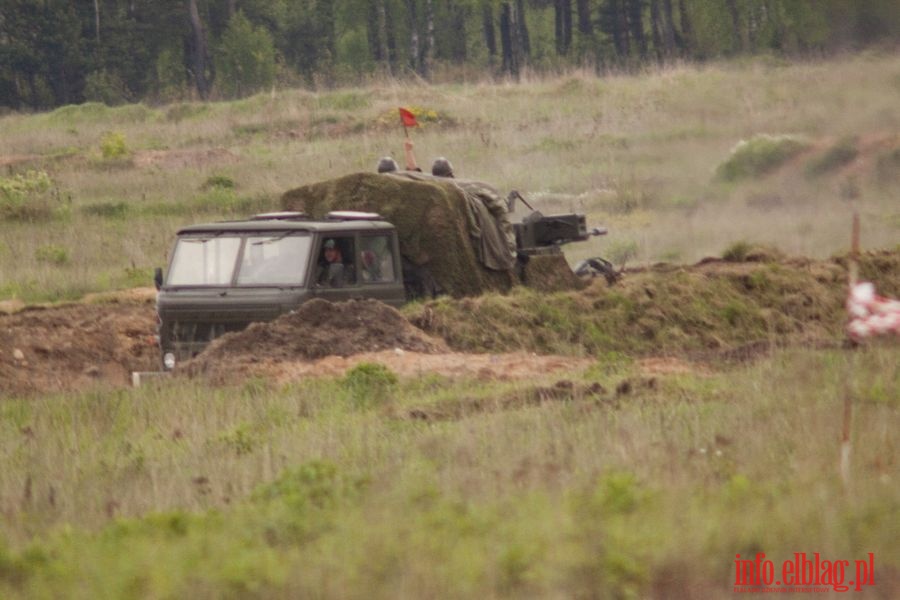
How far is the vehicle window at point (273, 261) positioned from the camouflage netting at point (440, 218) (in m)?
2.00

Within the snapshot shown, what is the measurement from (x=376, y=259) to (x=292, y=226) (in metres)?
1.21

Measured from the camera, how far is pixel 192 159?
138 ft

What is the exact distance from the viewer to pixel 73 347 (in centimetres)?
1941

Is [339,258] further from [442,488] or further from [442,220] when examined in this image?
[442,488]

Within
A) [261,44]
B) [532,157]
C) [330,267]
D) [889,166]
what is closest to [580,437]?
[330,267]

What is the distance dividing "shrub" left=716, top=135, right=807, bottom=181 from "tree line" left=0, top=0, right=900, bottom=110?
119 ft

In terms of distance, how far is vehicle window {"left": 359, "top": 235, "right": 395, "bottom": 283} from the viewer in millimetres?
16797

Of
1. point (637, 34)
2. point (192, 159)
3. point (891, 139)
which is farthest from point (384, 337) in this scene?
point (637, 34)

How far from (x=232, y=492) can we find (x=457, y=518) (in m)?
2.16

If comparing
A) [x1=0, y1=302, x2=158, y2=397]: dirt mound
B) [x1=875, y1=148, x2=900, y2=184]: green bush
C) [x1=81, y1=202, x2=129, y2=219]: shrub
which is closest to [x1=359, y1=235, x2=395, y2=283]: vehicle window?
[x1=0, y1=302, x2=158, y2=397]: dirt mound

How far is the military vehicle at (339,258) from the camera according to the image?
16078mm

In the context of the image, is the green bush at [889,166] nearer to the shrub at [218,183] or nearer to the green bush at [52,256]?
the green bush at [52,256]

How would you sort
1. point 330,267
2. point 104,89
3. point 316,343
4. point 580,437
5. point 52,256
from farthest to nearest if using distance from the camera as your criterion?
point 104,89
point 52,256
point 330,267
point 316,343
point 580,437

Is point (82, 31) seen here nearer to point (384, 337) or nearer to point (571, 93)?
point (571, 93)
